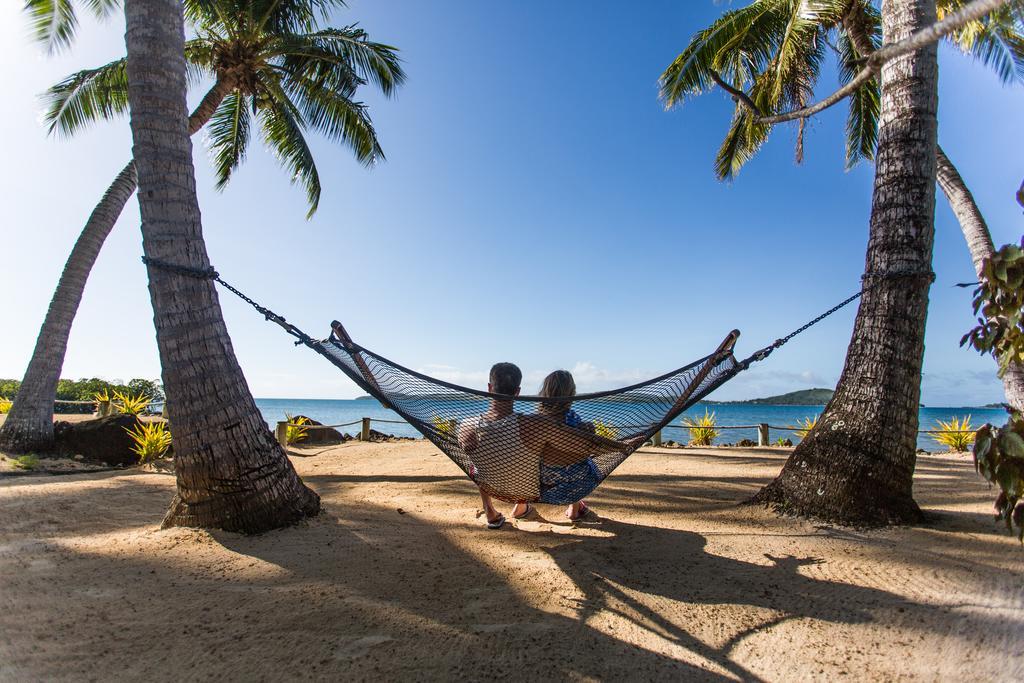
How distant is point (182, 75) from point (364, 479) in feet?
A: 9.99

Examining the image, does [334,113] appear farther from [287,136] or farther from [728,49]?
[728,49]

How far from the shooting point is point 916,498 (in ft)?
11.1

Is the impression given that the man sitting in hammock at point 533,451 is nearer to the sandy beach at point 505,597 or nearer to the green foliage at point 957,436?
the sandy beach at point 505,597

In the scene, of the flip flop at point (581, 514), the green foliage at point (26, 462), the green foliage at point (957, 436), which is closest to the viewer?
the flip flop at point (581, 514)

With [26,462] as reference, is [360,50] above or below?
above

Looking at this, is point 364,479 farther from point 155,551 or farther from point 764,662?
point 764,662

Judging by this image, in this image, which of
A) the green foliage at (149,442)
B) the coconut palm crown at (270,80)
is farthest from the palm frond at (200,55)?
the green foliage at (149,442)

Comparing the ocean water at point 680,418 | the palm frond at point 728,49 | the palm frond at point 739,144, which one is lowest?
the ocean water at point 680,418

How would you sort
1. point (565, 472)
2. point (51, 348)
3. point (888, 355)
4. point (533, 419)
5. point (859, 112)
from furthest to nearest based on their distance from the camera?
point (859, 112), point (51, 348), point (888, 355), point (565, 472), point (533, 419)

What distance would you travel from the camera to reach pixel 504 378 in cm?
279

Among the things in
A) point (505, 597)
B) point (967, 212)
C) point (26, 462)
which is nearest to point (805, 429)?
point (967, 212)

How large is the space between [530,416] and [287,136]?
297 inches

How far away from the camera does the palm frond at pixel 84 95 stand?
6.89 metres

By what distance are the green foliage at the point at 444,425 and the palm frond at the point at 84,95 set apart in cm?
738
